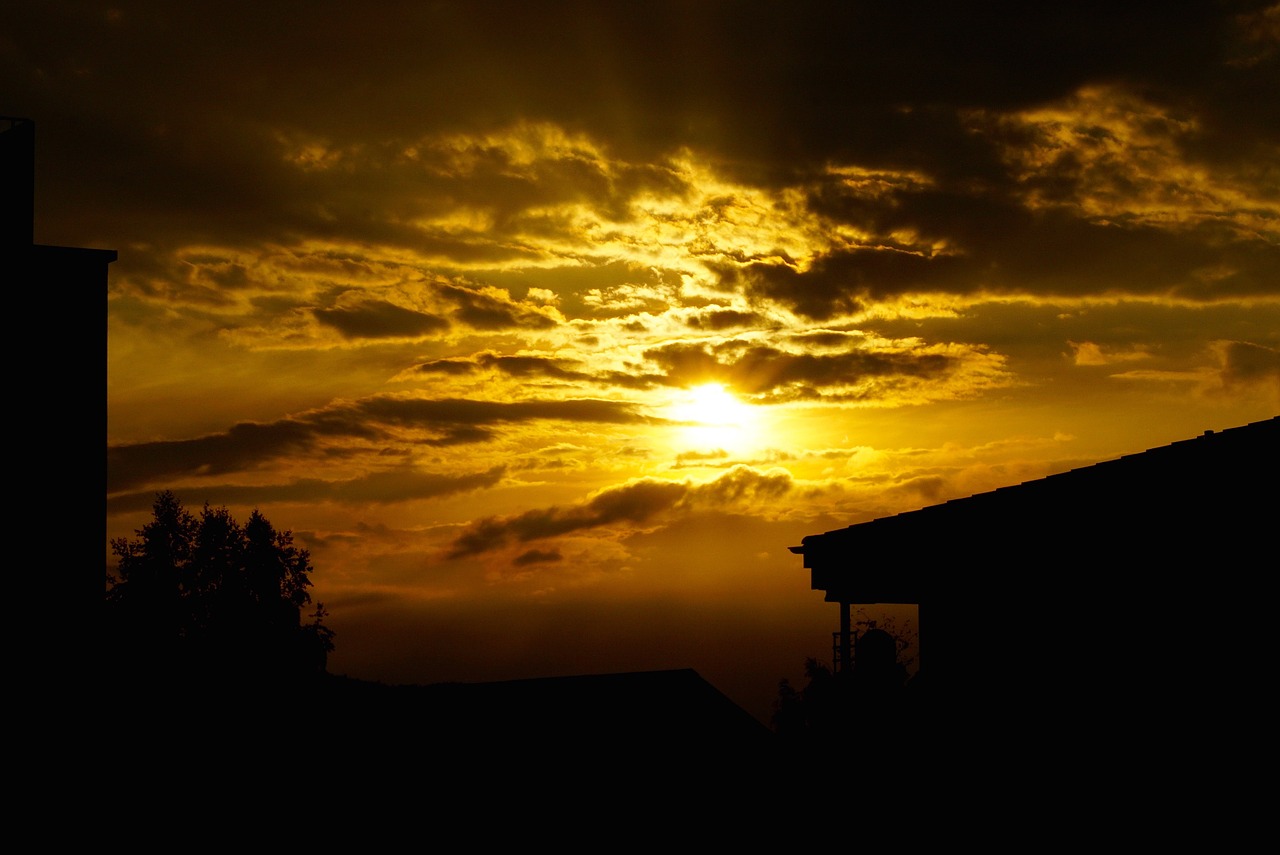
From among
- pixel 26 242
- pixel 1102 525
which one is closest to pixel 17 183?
pixel 26 242

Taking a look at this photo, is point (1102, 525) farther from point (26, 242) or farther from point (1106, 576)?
point (26, 242)

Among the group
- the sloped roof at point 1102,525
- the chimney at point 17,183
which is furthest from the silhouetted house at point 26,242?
the sloped roof at point 1102,525

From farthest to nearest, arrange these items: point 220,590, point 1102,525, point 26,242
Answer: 1. point 220,590
2. point 26,242
3. point 1102,525

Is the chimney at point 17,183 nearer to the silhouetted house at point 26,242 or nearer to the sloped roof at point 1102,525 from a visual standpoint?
the silhouetted house at point 26,242

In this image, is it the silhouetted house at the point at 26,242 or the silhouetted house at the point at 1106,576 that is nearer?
the silhouetted house at the point at 1106,576

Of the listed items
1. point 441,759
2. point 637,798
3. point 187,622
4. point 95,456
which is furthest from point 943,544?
point 187,622

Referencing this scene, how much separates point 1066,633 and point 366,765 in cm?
995

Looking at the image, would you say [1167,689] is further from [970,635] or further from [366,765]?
[366,765]

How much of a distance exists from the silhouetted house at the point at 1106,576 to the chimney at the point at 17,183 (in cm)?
1855

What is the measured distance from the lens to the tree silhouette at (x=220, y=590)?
46156 mm

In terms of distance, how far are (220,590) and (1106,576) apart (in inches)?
1621

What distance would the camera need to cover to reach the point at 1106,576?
14.7 metres

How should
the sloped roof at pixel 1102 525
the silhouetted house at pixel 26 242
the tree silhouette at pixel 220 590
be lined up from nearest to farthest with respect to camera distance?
the sloped roof at pixel 1102 525 → the silhouetted house at pixel 26 242 → the tree silhouette at pixel 220 590

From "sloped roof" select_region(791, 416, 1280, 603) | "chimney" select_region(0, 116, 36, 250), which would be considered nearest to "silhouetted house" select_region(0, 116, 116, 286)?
"chimney" select_region(0, 116, 36, 250)
